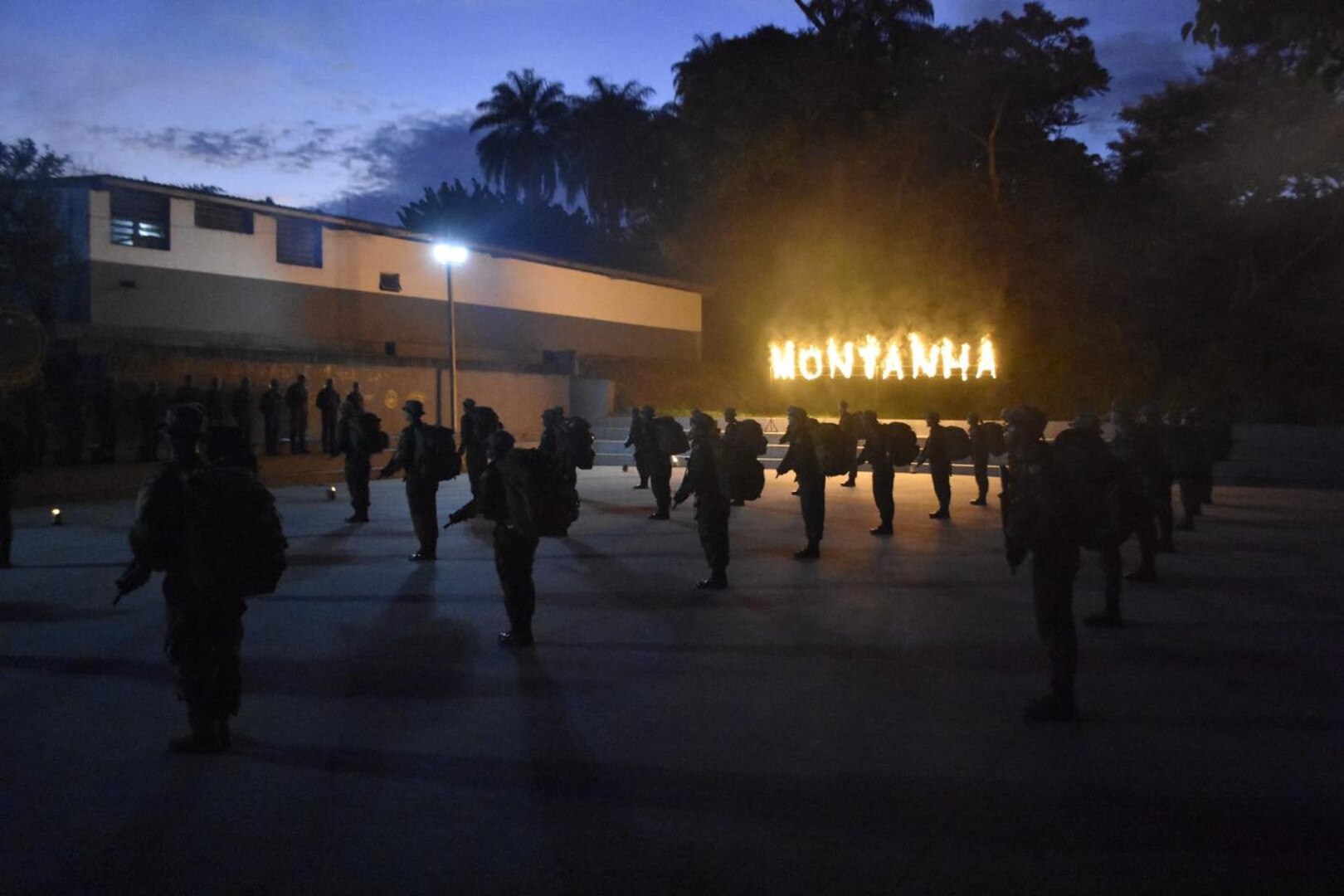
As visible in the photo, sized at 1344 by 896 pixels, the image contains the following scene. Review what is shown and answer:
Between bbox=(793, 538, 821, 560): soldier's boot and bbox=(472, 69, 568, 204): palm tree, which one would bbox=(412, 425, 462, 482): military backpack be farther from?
bbox=(472, 69, 568, 204): palm tree

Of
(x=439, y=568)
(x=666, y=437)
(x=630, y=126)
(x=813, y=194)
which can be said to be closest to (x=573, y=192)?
(x=630, y=126)

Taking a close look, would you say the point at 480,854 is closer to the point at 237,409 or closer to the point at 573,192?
the point at 237,409

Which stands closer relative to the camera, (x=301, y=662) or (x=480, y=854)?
(x=480, y=854)

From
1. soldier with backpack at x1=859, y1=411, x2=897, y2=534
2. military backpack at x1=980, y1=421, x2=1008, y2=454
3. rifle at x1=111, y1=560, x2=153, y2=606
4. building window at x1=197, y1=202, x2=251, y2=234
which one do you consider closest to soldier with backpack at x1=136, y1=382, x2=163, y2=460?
building window at x1=197, y1=202, x2=251, y2=234

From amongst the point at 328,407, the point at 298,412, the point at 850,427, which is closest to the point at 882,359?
the point at 328,407

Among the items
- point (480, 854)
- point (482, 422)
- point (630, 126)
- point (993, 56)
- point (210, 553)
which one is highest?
point (630, 126)

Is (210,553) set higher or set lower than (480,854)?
higher

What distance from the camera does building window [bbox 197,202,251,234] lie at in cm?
2712

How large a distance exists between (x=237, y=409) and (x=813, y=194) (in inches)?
1033

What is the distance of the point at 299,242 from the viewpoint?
98.1 ft

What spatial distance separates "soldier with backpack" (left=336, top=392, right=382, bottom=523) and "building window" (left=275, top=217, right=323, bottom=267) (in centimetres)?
1580

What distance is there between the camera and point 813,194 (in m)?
42.8

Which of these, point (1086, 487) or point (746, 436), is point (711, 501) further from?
point (1086, 487)

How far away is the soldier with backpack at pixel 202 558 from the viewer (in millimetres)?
5207
